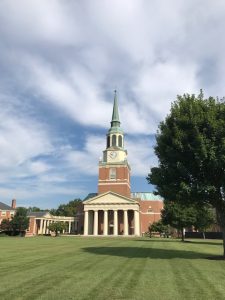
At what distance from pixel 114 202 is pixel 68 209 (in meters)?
67.4

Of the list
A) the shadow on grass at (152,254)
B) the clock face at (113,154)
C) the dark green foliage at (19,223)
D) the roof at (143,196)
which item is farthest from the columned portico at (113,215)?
the shadow on grass at (152,254)

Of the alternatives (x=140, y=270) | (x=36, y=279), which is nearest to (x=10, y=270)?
(x=36, y=279)

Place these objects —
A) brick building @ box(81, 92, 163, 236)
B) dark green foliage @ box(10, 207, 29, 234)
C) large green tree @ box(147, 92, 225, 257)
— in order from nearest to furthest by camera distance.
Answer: large green tree @ box(147, 92, 225, 257), dark green foliage @ box(10, 207, 29, 234), brick building @ box(81, 92, 163, 236)

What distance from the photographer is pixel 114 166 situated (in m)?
99.9

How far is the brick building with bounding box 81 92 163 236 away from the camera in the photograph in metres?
93.6

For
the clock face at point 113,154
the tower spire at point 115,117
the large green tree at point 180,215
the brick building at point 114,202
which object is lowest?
the large green tree at point 180,215

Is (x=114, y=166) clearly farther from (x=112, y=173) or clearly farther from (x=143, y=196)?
(x=143, y=196)

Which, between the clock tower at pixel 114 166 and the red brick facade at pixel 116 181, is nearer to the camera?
the red brick facade at pixel 116 181

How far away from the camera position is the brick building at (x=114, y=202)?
93.6 metres

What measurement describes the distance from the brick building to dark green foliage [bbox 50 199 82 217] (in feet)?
154

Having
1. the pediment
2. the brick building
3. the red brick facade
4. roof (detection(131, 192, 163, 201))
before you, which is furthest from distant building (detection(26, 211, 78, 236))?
roof (detection(131, 192, 163, 201))

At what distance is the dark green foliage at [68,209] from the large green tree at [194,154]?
131438 millimetres

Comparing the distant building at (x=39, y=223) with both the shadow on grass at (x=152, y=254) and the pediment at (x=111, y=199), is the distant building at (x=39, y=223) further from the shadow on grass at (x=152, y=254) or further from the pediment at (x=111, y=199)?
the shadow on grass at (x=152, y=254)

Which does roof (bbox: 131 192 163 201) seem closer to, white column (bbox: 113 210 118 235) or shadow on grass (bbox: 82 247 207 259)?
white column (bbox: 113 210 118 235)
